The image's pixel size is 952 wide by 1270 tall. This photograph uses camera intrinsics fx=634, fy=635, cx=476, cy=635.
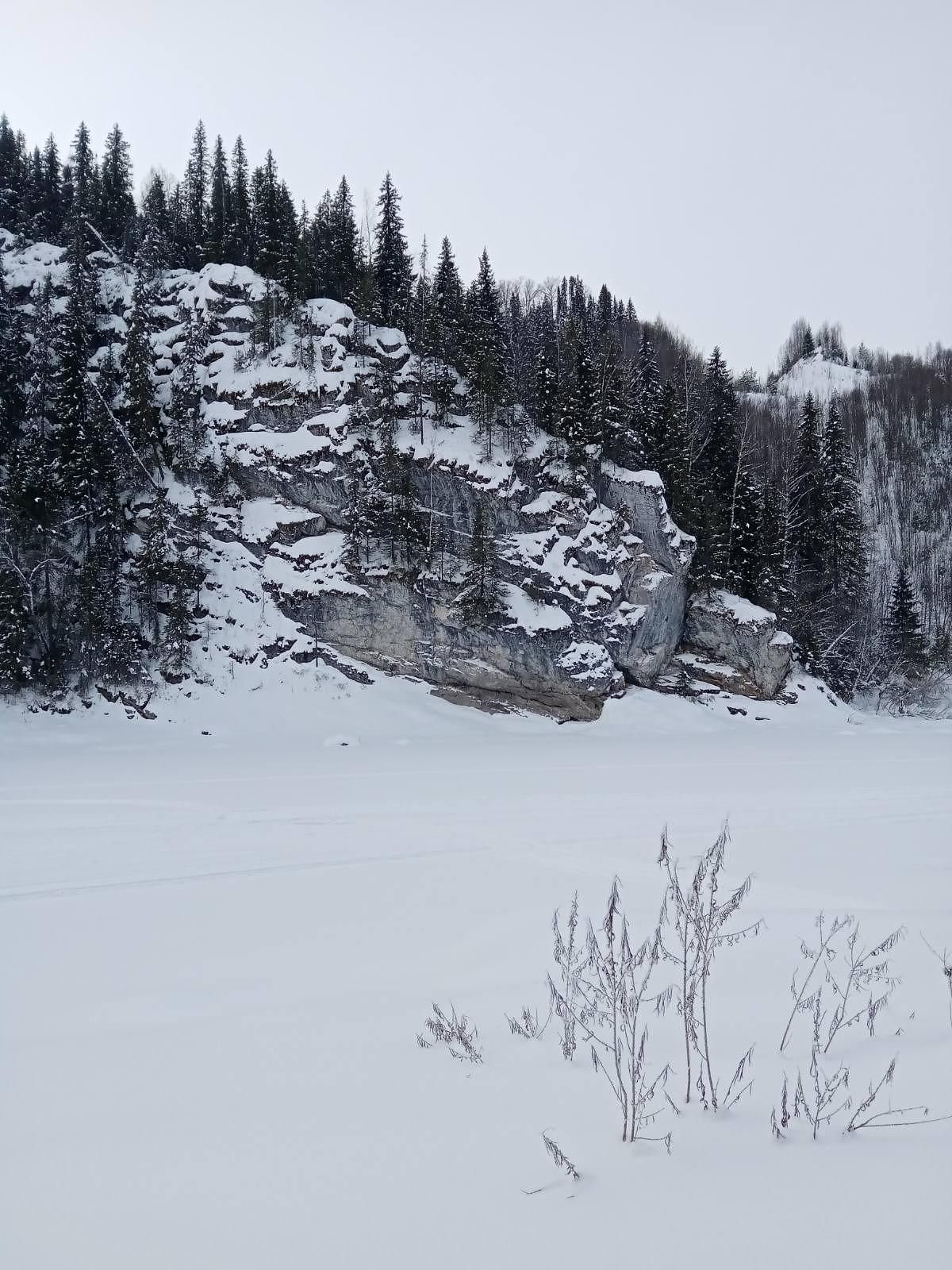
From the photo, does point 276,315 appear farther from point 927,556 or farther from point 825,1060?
point 927,556

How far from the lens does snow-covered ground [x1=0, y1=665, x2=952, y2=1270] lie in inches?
85.5

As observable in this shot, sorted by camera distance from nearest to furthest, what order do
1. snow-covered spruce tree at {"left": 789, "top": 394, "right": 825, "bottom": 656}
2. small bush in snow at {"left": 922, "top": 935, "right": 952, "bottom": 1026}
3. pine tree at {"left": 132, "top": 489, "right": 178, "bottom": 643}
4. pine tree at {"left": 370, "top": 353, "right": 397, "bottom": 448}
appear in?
1. small bush in snow at {"left": 922, "top": 935, "right": 952, "bottom": 1026}
2. pine tree at {"left": 132, "top": 489, "right": 178, "bottom": 643}
3. pine tree at {"left": 370, "top": 353, "right": 397, "bottom": 448}
4. snow-covered spruce tree at {"left": 789, "top": 394, "right": 825, "bottom": 656}

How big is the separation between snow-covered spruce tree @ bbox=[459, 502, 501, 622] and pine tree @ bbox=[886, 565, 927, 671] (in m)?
21.9

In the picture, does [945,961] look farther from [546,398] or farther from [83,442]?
[83,442]

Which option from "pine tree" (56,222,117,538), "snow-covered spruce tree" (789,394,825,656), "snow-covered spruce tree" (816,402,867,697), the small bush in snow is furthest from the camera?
"snow-covered spruce tree" (789,394,825,656)

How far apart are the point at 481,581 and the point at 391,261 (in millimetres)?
22367

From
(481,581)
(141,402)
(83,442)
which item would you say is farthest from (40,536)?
(481,581)

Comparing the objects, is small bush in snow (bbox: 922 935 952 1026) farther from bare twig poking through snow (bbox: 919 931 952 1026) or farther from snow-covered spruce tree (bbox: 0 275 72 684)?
snow-covered spruce tree (bbox: 0 275 72 684)

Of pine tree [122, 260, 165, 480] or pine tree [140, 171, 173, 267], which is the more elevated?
pine tree [140, 171, 173, 267]

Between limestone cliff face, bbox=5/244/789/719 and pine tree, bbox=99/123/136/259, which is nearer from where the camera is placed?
limestone cliff face, bbox=5/244/789/719

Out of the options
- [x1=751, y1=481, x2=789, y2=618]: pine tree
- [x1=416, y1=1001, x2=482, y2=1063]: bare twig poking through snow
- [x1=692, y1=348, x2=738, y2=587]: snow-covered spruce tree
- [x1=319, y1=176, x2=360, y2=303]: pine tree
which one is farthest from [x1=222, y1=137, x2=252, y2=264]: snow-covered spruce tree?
[x1=416, y1=1001, x2=482, y2=1063]: bare twig poking through snow

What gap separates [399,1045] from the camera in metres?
3.40

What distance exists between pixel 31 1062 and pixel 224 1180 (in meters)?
1.64

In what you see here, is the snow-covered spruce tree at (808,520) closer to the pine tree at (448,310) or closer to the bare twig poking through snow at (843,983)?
the pine tree at (448,310)
